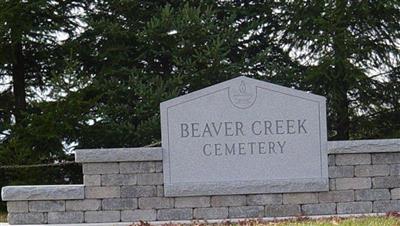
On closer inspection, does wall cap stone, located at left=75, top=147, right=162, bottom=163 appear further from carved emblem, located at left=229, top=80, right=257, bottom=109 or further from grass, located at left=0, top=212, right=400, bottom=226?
carved emblem, located at left=229, top=80, right=257, bottom=109

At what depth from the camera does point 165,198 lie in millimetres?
6508

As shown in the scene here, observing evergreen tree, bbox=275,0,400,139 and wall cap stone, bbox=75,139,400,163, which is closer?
wall cap stone, bbox=75,139,400,163

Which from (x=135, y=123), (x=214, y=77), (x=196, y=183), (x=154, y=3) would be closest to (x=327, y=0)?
(x=214, y=77)

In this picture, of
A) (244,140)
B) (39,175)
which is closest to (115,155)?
(244,140)

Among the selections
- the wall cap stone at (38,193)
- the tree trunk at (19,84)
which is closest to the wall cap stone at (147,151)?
the wall cap stone at (38,193)

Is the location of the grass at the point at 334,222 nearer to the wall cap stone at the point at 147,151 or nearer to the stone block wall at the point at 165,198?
the stone block wall at the point at 165,198

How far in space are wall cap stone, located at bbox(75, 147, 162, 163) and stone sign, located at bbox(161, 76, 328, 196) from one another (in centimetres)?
20

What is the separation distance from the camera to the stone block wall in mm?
6434

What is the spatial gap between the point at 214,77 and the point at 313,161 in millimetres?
3521

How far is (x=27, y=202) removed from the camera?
644 cm

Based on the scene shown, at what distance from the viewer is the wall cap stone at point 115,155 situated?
638cm

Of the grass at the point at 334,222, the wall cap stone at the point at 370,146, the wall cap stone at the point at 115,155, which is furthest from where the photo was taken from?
the wall cap stone at the point at 370,146

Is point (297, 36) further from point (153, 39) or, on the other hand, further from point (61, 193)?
point (61, 193)

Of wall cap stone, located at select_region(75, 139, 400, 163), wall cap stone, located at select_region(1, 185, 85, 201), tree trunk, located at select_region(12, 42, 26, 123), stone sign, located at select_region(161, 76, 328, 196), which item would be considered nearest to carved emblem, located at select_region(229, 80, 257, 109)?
stone sign, located at select_region(161, 76, 328, 196)
